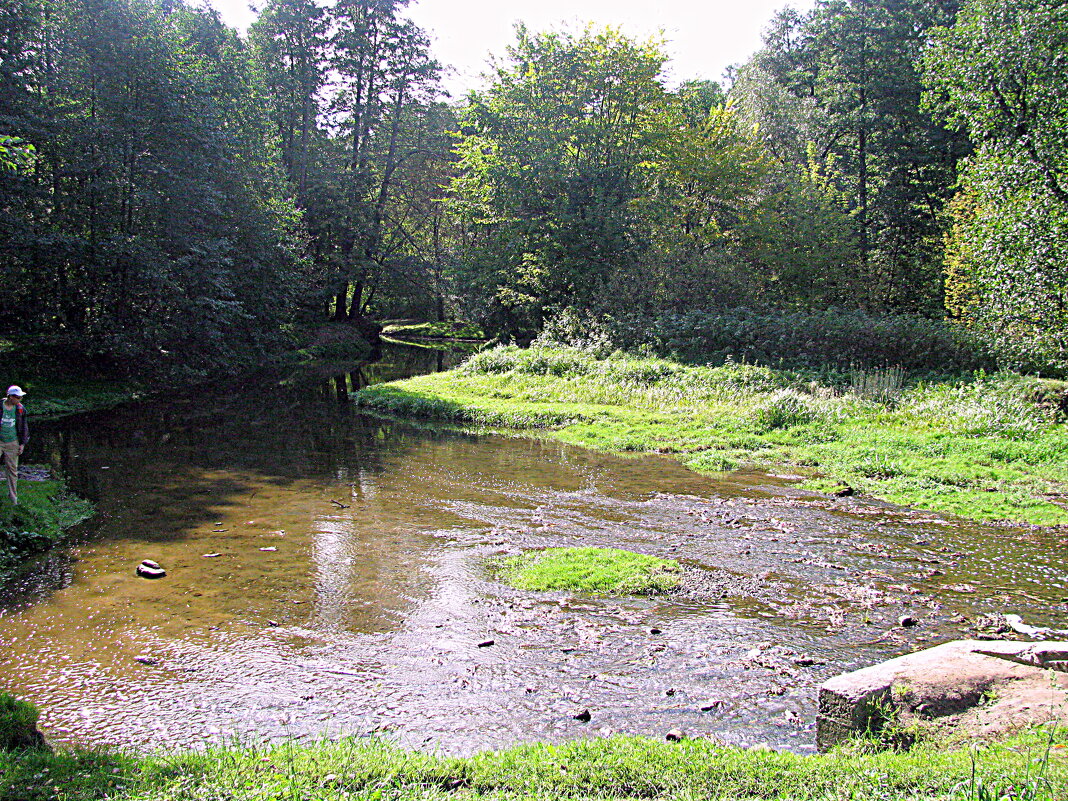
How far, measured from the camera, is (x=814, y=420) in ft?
56.2

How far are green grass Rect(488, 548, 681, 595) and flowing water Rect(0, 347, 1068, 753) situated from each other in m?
0.26

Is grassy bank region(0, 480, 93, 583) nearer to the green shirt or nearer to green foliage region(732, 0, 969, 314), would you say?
the green shirt

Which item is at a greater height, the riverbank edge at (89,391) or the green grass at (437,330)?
the green grass at (437,330)

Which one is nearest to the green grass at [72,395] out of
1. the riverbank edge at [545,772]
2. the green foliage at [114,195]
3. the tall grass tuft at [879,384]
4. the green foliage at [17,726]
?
the green foliage at [114,195]

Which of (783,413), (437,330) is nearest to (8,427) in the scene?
(783,413)

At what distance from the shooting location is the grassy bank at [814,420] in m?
12.5

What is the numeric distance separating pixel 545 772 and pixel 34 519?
9179 mm

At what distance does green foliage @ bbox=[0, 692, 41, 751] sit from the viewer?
4707mm

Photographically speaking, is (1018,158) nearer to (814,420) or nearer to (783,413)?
(814,420)

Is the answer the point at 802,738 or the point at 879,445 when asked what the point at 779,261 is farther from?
the point at 802,738

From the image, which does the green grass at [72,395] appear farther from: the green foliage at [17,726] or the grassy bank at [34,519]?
the green foliage at [17,726]

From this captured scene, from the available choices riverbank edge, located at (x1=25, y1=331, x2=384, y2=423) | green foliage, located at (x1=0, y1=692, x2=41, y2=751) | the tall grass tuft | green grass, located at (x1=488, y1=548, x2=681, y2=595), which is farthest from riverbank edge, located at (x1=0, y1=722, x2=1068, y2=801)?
riverbank edge, located at (x1=25, y1=331, x2=384, y2=423)

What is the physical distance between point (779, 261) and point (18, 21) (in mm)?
30571

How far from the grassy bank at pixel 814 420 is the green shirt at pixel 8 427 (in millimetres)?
11250
